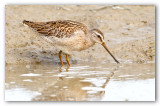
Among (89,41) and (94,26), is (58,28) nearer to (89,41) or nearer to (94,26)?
(89,41)

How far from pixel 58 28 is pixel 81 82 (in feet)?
6.96

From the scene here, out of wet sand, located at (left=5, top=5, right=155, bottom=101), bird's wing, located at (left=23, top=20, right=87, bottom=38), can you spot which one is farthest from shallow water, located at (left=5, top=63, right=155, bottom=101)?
bird's wing, located at (left=23, top=20, right=87, bottom=38)

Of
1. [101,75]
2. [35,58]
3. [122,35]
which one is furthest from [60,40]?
[122,35]

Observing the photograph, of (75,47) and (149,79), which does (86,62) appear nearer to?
(75,47)

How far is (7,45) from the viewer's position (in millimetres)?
9492

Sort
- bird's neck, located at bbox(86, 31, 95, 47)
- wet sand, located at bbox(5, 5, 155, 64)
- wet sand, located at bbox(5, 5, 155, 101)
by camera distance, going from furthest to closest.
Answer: wet sand, located at bbox(5, 5, 155, 64), bird's neck, located at bbox(86, 31, 95, 47), wet sand, located at bbox(5, 5, 155, 101)

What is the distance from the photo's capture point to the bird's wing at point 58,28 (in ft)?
28.1

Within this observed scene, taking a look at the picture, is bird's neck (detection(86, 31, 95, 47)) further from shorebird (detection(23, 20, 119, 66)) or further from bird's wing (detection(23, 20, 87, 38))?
bird's wing (detection(23, 20, 87, 38))

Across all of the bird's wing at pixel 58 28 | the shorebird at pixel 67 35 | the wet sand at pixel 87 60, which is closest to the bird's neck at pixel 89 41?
the shorebird at pixel 67 35

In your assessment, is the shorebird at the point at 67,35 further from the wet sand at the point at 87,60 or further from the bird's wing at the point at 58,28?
the wet sand at the point at 87,60

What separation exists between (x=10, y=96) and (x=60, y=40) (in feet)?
9.26

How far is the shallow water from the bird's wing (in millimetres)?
804

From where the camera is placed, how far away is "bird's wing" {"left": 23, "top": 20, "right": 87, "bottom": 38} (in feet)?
28.1

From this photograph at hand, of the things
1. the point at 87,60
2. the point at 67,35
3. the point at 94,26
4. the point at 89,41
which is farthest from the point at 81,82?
the point at 94,26
